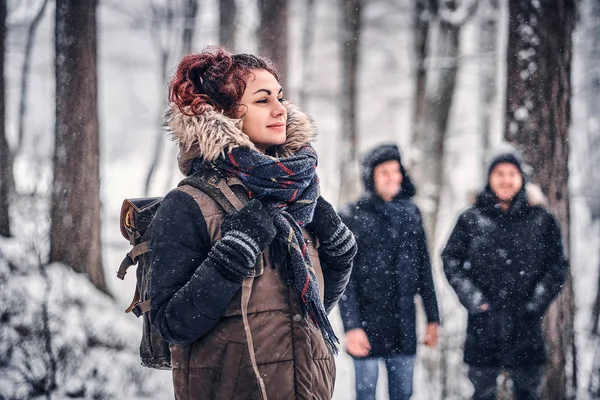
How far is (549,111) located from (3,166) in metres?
7.57

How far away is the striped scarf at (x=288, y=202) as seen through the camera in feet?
7.78

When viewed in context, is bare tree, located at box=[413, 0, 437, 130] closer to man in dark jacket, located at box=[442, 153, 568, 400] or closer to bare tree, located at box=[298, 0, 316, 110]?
bare tree, located at box=[298, 0, 316, 110]

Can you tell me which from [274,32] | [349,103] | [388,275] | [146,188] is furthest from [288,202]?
[349,103]

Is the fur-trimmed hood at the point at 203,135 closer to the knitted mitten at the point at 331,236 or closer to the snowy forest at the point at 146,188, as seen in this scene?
the knitted mitten at the point at 331,236

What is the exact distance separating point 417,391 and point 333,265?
437 centimetres

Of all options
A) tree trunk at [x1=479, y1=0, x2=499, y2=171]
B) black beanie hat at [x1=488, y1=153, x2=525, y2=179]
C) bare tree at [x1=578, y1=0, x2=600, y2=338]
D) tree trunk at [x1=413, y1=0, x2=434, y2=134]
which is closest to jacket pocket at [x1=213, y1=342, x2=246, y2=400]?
black beanie hat at [x1=488, y1=153, x2=525, y2=179]

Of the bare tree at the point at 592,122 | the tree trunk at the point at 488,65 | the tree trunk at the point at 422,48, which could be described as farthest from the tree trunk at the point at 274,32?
the bare tree at the point at 592,122

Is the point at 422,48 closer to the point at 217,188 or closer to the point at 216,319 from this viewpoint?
the point at 217,188

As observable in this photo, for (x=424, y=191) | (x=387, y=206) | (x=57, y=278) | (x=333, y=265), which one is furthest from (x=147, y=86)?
(x=333, y=265)

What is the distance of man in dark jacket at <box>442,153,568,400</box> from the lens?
16.1 feet

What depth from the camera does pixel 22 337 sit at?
5.66 m

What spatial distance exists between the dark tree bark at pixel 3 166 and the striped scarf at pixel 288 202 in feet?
24.4

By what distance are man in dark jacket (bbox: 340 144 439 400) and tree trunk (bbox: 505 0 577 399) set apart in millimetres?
1729

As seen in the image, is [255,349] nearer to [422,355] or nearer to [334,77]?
[422,355]
